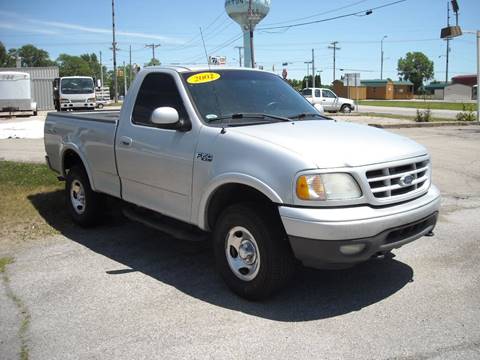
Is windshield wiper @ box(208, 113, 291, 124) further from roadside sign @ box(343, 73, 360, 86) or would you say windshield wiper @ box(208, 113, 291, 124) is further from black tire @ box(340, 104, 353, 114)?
black tire @ box(340, 104, 353, 114)

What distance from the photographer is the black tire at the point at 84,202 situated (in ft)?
20.9

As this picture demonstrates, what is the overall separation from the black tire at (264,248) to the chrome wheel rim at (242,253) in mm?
30

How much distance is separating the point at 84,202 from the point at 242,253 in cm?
303

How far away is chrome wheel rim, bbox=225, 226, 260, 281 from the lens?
161 inches

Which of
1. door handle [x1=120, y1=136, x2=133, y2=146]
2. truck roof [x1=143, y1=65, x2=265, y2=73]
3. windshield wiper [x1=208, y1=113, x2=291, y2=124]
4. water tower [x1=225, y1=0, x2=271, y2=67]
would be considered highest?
water tower [x1=225, y1=0, x2=271, y2=67]

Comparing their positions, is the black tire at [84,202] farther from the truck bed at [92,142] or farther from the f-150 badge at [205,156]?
the f-150 badge at [205,156]

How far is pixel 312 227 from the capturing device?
3.63m

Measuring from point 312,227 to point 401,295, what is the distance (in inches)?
48.4

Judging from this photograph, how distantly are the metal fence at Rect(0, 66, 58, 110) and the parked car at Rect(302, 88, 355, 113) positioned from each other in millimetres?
26379

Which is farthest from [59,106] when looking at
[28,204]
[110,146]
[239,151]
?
[239,151]

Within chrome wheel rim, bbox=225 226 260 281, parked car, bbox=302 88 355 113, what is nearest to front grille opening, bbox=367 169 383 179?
chrome wheel rim, bbox=225 226 260 281

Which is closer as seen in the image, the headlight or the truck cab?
the headlight

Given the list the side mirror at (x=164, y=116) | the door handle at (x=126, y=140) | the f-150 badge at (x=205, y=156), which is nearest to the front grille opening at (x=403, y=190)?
the f-150 badge at (x=205, y=156)

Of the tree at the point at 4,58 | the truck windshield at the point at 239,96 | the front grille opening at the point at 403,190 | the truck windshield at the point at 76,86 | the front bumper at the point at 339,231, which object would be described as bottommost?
the front bumper at the point at 339,231
